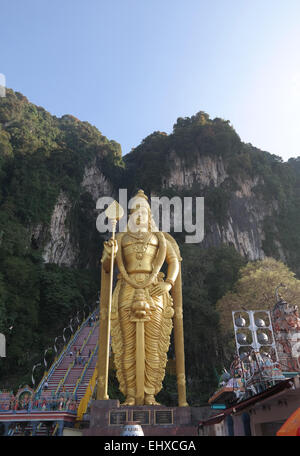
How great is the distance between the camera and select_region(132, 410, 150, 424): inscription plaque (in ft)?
18.5

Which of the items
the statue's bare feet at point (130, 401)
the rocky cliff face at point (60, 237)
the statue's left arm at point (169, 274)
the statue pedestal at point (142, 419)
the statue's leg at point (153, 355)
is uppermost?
the rocky cliff face at point (60, 237)

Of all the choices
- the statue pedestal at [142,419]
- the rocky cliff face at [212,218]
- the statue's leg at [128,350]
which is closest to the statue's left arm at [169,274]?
the statue's leg at [128,350]

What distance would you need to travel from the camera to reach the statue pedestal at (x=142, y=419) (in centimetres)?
551

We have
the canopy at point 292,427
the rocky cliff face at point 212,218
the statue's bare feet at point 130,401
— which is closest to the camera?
the canopy at point 292,427

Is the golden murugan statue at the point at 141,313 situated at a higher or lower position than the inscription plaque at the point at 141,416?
higher

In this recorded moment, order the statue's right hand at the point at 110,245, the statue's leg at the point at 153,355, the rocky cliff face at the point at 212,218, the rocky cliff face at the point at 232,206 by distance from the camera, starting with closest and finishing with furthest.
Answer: the statue's leg at the point at 153,355, the statue's right hand at the point at 110,245, the rocky cliff face at the point at 212,218, the rocky cliff face at the point at 232,206

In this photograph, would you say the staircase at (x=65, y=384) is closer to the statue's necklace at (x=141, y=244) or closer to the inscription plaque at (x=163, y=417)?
the inscription plaque at (x=163, y=417)

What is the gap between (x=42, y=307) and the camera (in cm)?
1861

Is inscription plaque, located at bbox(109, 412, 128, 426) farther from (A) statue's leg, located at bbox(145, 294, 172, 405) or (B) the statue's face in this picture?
(B) the statue's face

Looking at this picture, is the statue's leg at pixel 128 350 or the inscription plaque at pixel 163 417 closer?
the inscription plaque at pixel 163 417

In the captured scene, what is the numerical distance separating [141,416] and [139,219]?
153 inches

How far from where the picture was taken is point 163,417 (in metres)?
5.68

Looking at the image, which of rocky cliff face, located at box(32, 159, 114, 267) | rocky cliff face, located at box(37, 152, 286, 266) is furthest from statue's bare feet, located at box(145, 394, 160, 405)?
rocky cliff face, located at box(37, 152, 286, 266)
